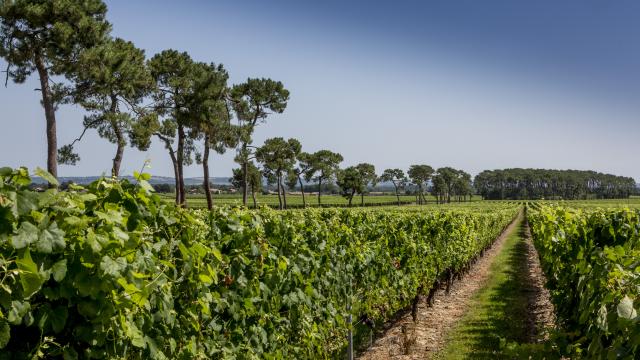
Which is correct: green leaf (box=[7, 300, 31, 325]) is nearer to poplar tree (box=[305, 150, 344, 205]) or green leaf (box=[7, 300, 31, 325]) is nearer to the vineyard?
the vineyard

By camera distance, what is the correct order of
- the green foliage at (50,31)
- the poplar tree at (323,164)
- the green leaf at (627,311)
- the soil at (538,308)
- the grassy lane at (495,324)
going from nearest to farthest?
1. the green leaf at (627,311)
2. the grassy lane at (495,324)
3. the soil at (538,308)
4. the green foliage at (50,31)
5. the poplar tree at (323,164)

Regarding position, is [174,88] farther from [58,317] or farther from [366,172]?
[366,172]

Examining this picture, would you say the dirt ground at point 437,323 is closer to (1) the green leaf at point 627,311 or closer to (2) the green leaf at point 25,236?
(1) the green leaf at point 627,311

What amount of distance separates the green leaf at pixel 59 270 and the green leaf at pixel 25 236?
0.60ft

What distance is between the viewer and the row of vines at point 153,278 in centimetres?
194

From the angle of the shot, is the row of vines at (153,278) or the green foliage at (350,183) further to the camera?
the green foliage at (350,183)

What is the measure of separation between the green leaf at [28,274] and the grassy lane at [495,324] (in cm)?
284

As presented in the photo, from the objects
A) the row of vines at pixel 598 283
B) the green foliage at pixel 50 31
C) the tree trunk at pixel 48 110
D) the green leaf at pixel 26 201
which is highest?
the green foliage at pixel 50 31

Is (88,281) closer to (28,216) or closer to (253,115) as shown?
(28,216)

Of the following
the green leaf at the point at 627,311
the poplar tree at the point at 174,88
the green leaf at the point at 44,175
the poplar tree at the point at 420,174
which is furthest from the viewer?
the poplar tree at the point at 420,174

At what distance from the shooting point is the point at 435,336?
896cm

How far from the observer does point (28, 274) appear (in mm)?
1844

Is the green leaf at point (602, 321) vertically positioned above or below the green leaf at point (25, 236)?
below

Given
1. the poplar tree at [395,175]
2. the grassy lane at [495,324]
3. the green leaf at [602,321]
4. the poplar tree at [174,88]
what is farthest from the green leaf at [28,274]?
the poplar tree at [395,175]
